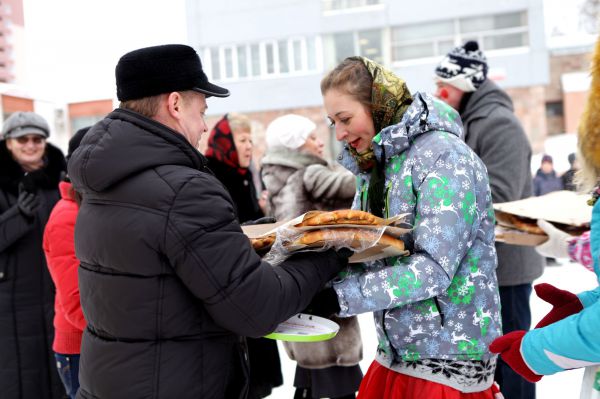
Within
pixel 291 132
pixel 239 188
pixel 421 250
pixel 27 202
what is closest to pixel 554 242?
pixel 421 250

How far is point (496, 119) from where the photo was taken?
305 cm

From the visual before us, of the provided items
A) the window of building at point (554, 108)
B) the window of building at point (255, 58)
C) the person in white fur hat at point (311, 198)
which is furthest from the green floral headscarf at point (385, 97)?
the window of building at point (554, 108)

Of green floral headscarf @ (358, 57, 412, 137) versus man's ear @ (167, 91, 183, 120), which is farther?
green floral headscarf @ (358, 57, 412, 137)

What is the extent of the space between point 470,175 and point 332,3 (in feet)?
71.0

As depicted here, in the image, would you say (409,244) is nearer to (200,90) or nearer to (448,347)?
(448,347)

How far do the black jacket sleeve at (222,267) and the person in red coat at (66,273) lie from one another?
1368 mm

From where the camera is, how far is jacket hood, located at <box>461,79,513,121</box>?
10.4 feet

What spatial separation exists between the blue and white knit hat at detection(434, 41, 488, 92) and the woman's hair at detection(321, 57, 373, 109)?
5.43ft

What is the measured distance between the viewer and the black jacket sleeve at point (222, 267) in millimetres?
1341

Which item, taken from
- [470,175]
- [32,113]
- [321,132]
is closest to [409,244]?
[470,175]

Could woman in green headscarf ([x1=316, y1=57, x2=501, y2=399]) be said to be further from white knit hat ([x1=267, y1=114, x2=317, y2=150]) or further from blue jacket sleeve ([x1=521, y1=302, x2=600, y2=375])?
white knit hat ([x1=267, y1=114, x2=317, y2=150])

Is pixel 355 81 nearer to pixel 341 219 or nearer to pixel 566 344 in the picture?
pixel 341 219

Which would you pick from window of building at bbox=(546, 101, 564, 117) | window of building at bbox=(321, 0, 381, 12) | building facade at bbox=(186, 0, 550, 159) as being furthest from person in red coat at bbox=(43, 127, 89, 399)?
window of building at bbox=(546, 101, 564, 117)

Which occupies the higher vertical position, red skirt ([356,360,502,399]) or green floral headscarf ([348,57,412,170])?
green floral headscarf ([348,57,412,170])
